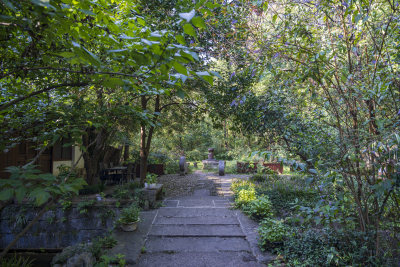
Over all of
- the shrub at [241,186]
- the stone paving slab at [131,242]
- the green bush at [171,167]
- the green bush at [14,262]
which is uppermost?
the green bush at [171,167]

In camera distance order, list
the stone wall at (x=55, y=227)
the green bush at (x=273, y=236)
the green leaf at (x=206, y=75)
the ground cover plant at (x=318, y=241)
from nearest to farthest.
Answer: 1. the green leaf at (x=206, y=75)
2. the ground cover plant at (x=318, y=241)
3. the green bush at (x=273, y=236)
4. the stone wall at (x=55, y=227)

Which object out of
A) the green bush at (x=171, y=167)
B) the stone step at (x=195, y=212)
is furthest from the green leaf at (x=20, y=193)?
the green bush at (x=171, y=167)

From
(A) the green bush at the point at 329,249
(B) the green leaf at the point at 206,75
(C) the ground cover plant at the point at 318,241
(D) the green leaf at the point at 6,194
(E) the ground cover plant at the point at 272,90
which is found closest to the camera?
(D) the green leaf at the point at 6,194

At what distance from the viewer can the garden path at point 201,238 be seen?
367 centimetres

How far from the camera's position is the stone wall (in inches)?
205

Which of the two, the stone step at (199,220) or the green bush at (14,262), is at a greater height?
the stone step at (199,220)

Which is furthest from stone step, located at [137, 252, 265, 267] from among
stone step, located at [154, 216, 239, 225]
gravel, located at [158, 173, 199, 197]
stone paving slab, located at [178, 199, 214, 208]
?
gravel, located at [158, 173, 199, 197]

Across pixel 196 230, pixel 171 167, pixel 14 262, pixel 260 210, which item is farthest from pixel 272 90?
pixel 171 167

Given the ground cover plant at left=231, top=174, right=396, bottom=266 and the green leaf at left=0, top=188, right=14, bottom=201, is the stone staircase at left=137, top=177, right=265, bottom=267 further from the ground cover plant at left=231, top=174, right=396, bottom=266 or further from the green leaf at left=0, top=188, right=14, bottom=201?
the green leaf at left=0, top=188, right=14, bottom=201

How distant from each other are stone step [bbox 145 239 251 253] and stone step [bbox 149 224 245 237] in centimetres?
12

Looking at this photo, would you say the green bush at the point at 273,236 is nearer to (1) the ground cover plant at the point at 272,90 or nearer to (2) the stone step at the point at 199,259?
(1) the ground cover plant at the point at 272,90

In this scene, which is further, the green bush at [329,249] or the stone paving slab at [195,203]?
the stone paving slab at [195,203]

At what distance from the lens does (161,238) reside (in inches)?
177

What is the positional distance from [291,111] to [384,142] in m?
1.99
